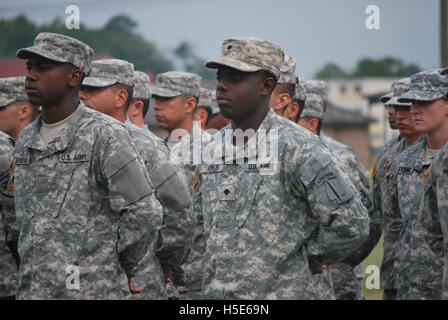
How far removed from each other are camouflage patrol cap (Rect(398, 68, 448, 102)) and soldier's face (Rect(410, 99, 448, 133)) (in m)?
0.06

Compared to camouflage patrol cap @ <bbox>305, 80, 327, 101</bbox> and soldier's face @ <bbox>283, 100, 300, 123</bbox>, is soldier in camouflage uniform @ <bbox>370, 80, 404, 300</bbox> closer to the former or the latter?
camouflage patrol cap @ <bbox>305, 80, 327, 101</bbox>

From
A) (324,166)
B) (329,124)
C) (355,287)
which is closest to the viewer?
(324,166)

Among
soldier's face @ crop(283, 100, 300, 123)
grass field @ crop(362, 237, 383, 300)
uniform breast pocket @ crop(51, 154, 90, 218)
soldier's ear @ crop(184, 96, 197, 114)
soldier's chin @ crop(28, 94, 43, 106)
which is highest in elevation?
soldier's chin @ crop(28, 94, 43, 106)

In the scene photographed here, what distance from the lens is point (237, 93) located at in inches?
201

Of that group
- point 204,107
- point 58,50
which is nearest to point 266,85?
point 58,50

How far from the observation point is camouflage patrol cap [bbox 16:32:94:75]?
17.1 feet

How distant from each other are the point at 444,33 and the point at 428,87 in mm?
10746

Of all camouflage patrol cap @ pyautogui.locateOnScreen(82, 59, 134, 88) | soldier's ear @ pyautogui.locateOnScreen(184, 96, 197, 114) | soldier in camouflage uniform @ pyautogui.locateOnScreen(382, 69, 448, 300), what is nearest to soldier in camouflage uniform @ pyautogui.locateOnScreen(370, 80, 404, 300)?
soldier in camouflage uniform @ pyautogui.locateOnScreen(382, 69, 448, 300)

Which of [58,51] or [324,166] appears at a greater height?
[58,51]

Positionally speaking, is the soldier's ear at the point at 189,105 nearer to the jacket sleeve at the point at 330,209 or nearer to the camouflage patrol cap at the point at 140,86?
the camouflage patrol cap at the point at 140,86
